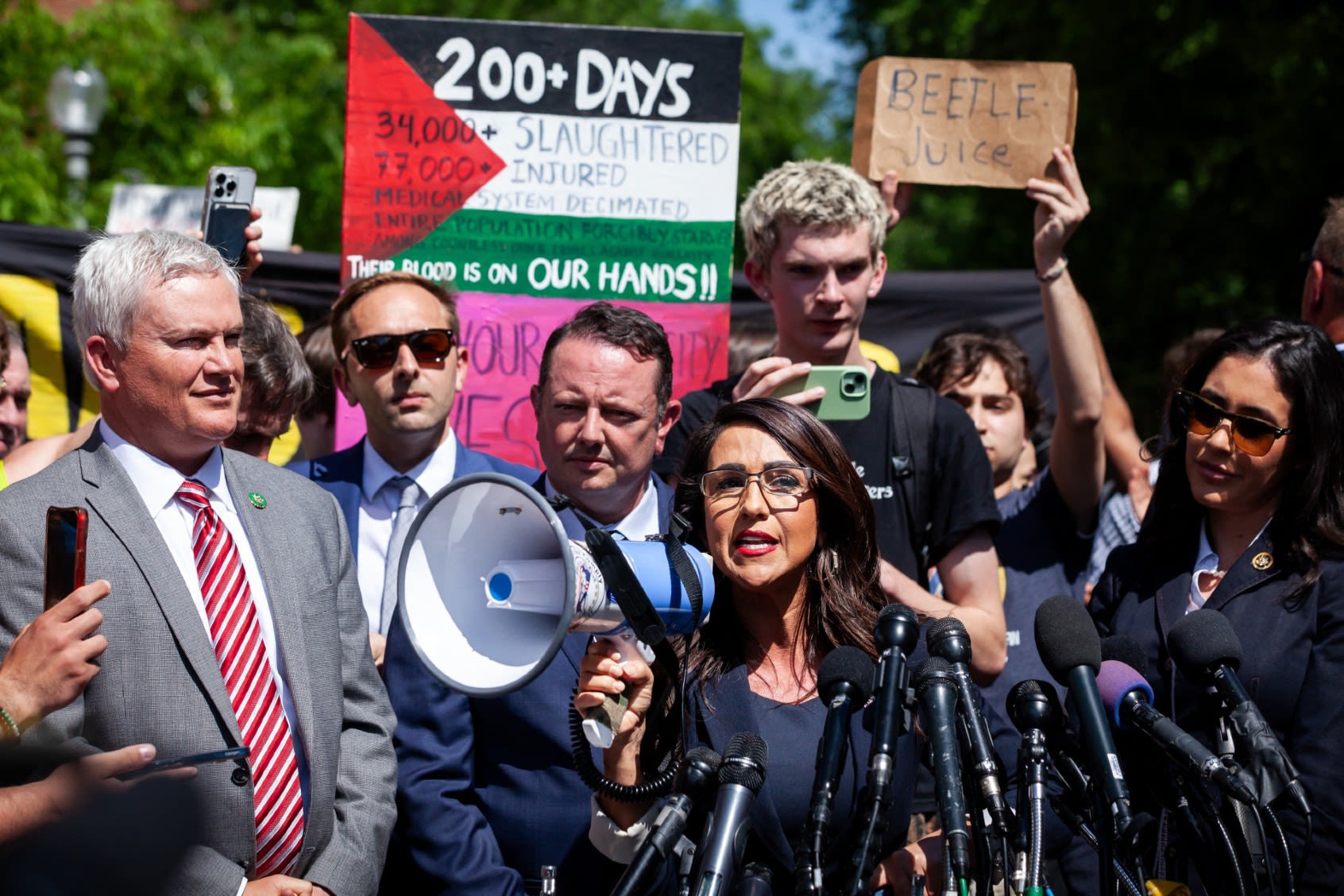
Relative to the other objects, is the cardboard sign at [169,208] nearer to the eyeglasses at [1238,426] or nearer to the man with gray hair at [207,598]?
the man with gray hair at [207,598]

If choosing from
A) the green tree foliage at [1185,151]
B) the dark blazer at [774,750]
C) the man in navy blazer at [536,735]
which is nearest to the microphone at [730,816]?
the dark blazer at [774,750]

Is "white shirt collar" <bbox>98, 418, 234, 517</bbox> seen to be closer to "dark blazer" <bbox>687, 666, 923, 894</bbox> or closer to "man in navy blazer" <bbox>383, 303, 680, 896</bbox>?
"man in navy blazer" <bbox>383, 303, 680, 896</bbox>

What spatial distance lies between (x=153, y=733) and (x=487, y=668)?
2.72 feet

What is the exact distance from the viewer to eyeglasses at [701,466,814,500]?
10.1 feet

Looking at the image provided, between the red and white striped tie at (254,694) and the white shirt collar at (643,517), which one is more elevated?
the white shirt collar at (643,517)

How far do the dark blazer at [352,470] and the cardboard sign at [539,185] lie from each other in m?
0.60

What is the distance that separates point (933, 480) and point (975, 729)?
170 centimetres

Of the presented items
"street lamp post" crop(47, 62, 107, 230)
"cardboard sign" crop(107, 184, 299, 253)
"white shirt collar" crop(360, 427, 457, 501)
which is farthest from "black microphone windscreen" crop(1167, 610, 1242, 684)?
"street lamp post" crop(47, 62, 107, 230)

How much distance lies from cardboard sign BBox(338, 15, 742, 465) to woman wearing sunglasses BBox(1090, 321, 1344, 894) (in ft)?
6.20

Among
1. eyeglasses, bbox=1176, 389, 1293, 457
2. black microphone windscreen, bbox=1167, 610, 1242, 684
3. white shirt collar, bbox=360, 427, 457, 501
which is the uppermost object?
eyeglasses, bbox=1176, 389, 1293, 457

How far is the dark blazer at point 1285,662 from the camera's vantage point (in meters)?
3.02

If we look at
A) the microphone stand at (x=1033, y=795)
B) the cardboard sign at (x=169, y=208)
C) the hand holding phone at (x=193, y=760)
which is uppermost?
the cardboard sign at (x=169, y=208)

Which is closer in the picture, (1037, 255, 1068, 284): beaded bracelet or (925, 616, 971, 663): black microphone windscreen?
(925, 616, 971, 663): black microphone windscreen

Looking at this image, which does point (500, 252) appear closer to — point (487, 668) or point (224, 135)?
point (487, 668)
